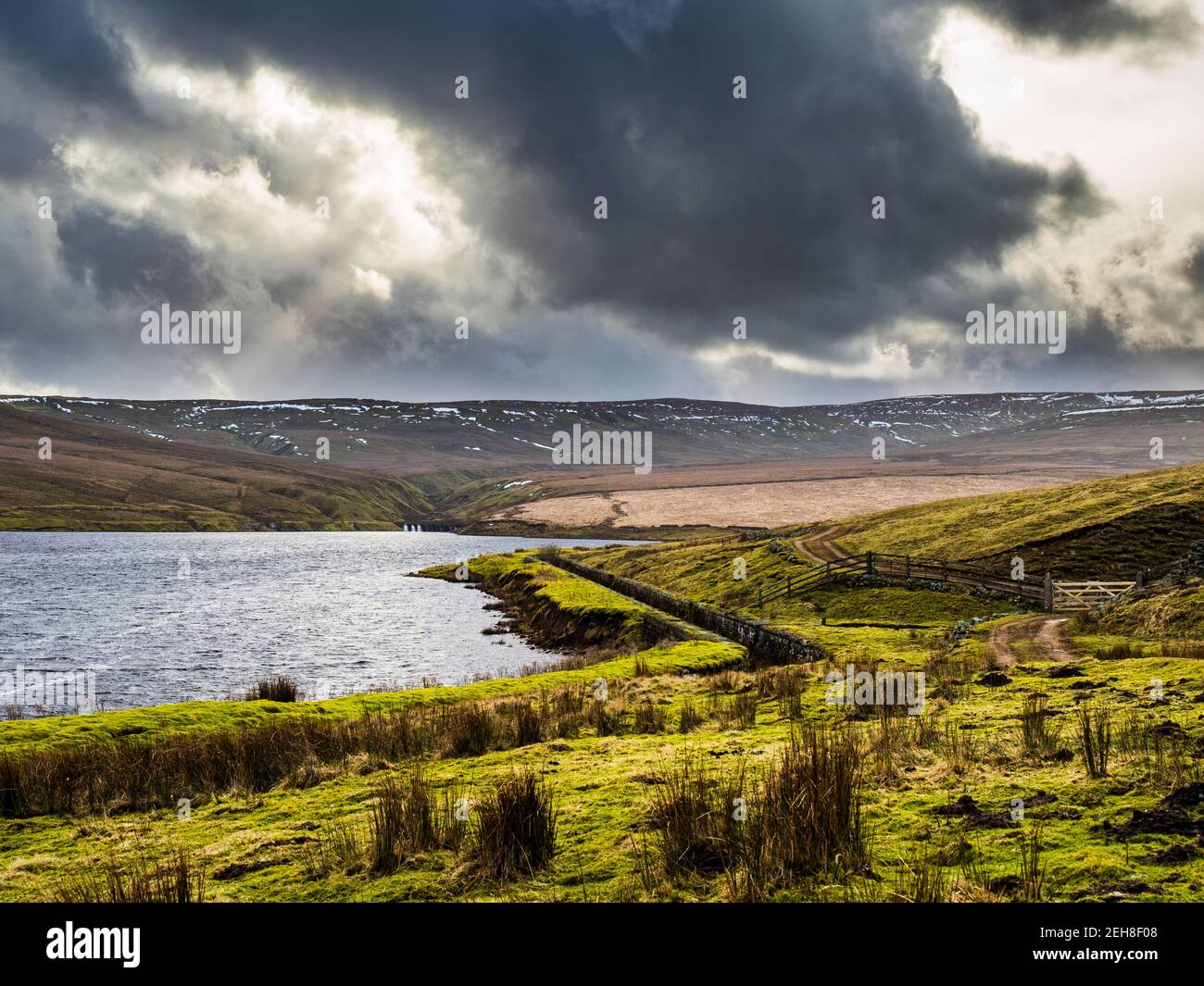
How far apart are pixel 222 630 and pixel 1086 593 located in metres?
52.3

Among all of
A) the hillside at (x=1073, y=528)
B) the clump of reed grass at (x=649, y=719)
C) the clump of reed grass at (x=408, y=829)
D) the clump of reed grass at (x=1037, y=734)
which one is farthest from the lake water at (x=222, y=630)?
the hillside at (x=1073, y=528)

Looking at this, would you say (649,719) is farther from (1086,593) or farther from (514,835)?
(1086,593)

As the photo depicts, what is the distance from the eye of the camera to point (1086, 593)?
31484mm

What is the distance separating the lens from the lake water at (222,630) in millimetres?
34031

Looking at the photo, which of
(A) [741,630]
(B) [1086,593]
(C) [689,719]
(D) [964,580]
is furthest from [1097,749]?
(D) [964,580]

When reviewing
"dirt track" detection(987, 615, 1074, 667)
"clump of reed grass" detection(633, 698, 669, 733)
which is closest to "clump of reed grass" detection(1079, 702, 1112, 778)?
"clump of reed grass" detection(633, 698, 669, 733)

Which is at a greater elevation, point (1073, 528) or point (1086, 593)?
point (1073, 528)

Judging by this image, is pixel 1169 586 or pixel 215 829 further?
pixel 1169 586

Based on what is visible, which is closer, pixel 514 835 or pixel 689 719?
pixel 514 835

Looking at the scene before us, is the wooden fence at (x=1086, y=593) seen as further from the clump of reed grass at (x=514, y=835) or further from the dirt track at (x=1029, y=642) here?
the clump of reed grass at (x=514, y=835)
